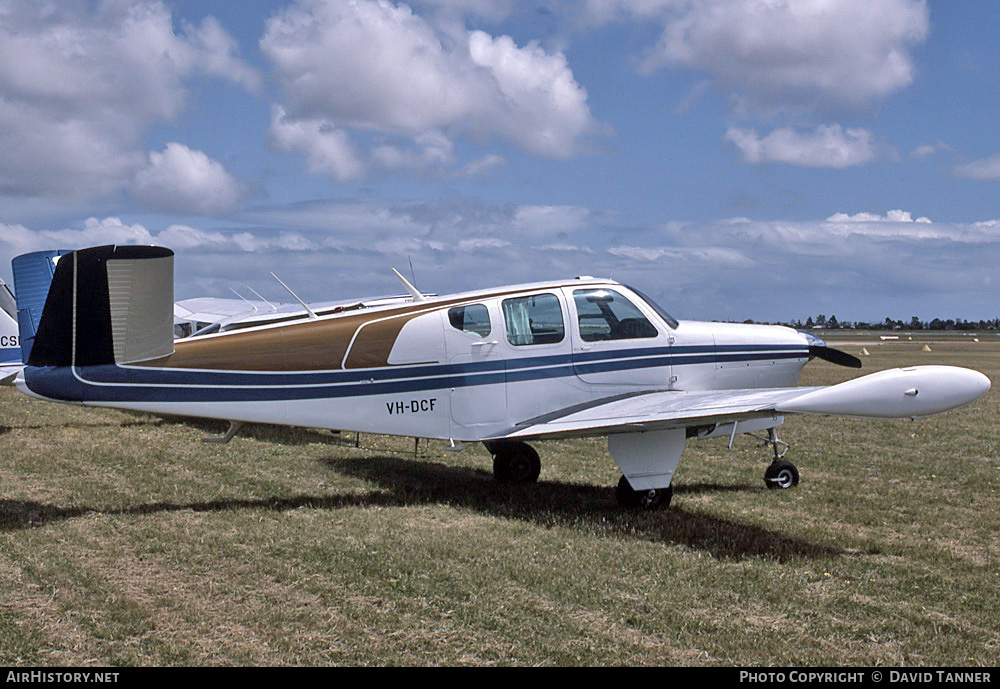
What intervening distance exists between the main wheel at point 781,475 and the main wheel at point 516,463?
2758 millimetres

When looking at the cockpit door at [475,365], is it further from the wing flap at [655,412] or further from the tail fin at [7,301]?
the tail fin at [7,301]

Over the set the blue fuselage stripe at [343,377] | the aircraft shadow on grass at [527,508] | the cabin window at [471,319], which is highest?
the cabin window at [471,319]

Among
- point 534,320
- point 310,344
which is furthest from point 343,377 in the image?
point 534,320

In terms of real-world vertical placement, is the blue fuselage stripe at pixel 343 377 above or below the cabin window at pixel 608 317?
below

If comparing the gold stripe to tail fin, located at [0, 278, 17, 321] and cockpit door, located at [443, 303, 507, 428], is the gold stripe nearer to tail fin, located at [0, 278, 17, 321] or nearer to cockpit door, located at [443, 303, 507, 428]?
cockpit door, located at [443, 303, 507, 428]

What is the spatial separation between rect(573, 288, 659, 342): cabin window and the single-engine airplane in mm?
14

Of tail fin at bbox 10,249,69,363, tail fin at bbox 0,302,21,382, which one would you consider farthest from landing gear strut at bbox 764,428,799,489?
tail fin at bbox 0,302,21,382

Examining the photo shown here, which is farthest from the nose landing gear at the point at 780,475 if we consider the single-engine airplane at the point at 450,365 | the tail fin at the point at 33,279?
the tail fin at the point at 33,279

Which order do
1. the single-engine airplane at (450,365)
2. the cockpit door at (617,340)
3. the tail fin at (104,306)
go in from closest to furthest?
1. the tail fin at (104,306)
2. the single-engine airplane at (450,365)
3. the cockpit door at (617,340)

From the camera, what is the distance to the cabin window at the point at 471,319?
8.47m

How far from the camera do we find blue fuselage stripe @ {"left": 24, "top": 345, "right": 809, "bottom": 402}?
23.8 ft

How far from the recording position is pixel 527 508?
27.9 ft

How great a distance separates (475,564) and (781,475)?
196 inches
